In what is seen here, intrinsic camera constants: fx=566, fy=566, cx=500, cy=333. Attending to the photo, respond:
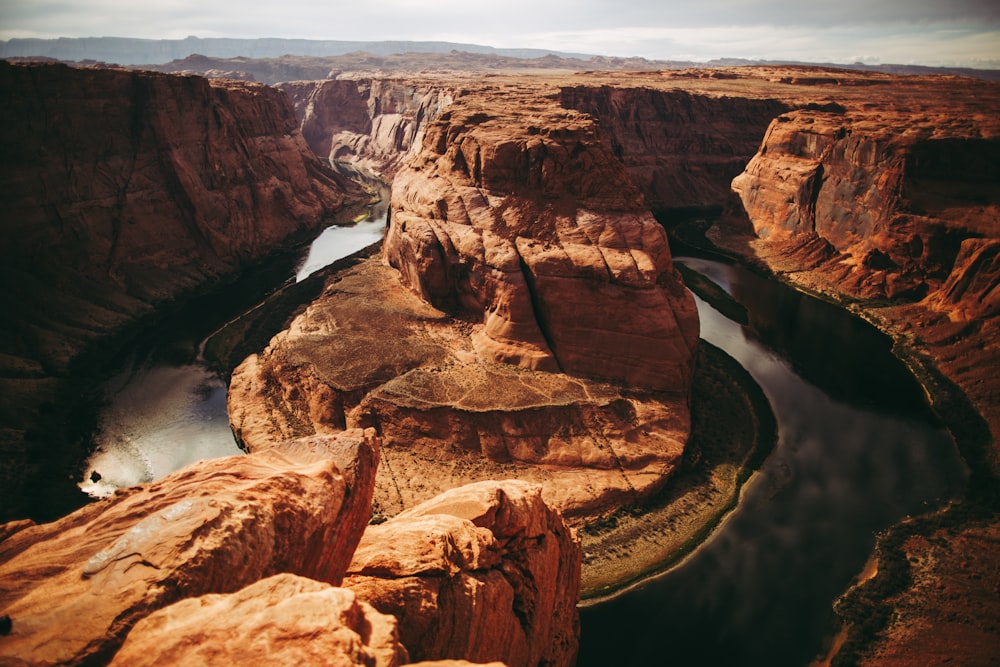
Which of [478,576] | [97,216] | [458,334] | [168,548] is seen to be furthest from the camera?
[97,216]

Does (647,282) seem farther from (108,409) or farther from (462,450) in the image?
(108,409)

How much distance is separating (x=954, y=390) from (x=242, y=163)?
254ft

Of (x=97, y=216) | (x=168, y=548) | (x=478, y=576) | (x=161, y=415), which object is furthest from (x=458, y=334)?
(x=97, y=216)

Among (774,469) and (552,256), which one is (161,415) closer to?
(552,256)

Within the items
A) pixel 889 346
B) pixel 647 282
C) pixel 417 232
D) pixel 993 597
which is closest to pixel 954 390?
pixel 889 346

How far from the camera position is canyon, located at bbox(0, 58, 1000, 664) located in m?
12.9

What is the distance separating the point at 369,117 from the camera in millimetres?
130625

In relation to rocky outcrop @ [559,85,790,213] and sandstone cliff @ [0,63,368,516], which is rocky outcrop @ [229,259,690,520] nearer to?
sandstone cliff @ [0,63,368,516]

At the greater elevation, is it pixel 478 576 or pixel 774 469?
pixel 478 576

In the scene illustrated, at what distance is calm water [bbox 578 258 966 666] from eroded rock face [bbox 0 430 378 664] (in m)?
15.3

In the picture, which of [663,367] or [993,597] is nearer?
[993,597]

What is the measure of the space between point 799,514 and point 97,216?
62.8 metres

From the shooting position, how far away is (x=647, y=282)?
34.7m

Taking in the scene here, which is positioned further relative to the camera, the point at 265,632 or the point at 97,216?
the point at 97,216
